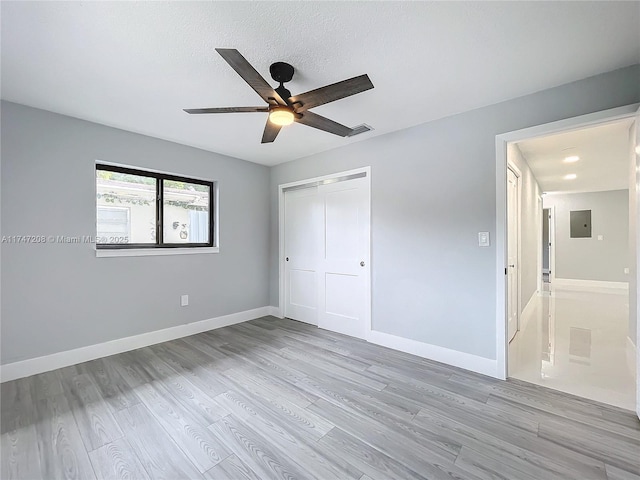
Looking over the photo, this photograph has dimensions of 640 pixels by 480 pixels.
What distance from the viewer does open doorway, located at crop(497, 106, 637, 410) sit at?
2.44m

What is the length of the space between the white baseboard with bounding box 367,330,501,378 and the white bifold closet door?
0.90 ft

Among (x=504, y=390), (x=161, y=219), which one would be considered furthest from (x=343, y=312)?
(x=161, y=219)

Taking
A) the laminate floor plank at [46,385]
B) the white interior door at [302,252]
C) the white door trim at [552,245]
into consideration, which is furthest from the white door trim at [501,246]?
the white door trim at [552,245]

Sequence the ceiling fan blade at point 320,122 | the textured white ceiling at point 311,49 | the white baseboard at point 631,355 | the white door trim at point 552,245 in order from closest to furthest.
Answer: the textured white ceiling at point 311,49 → the ceiling fan blade at point 320,122 → the white baseboard at point 631,355 → the white door trim at point 552,245

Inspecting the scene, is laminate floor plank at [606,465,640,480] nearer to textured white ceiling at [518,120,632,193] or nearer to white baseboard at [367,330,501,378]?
white baseboard at [367,330,501,378]

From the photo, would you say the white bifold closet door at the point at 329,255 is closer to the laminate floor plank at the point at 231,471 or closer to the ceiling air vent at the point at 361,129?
the ceiling air vent at the point at 361,129

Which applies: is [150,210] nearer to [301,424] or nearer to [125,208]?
[125,208]

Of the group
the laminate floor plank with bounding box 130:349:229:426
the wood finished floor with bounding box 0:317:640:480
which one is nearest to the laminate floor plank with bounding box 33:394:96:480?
the wood finished floor with bounding box 0:317:640:480

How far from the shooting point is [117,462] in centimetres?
152

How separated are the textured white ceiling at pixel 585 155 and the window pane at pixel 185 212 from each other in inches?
163

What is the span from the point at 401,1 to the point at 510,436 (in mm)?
2628

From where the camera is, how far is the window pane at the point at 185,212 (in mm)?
3540

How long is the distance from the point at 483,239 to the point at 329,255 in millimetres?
1919

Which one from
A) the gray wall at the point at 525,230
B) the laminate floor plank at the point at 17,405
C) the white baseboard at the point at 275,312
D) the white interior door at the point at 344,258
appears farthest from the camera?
the white baseboard at the point at 275,312
